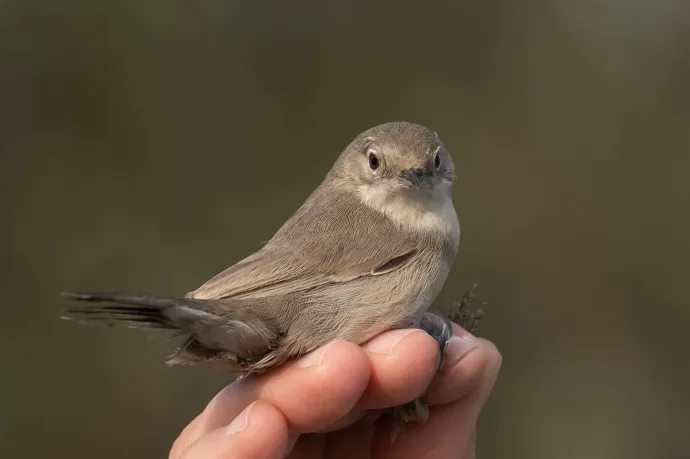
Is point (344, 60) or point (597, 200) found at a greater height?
point (344, 60)

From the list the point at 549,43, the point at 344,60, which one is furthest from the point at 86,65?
the point at 549,43

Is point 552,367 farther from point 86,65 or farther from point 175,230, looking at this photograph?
point 86,65

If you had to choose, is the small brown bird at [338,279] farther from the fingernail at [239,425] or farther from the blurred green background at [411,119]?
the blurred green background at [411,119]

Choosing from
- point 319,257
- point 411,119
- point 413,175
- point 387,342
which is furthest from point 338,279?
point 411,119

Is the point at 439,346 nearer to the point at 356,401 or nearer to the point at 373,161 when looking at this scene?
the point at 356,401

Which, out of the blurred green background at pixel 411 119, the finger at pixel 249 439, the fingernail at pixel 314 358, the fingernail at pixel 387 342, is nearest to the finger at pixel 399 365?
the fingernail at pixel 387 342

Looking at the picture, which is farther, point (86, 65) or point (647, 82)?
point (647, 82)

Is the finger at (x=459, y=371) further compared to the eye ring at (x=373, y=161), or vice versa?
the eye ring at (x=373, y=161)
